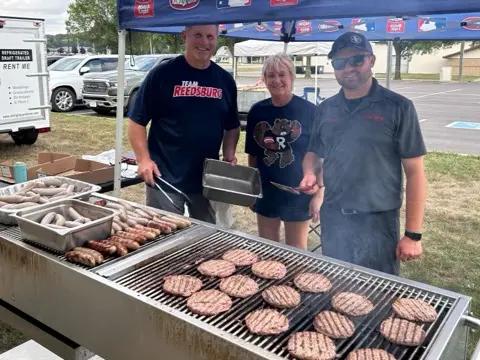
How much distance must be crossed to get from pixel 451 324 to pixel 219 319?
90cm

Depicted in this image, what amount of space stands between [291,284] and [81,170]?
329 centimetres

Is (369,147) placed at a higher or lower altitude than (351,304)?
higher

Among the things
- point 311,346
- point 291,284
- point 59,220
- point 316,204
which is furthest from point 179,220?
point 311,346

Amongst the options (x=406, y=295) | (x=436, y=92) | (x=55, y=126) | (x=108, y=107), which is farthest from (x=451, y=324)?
(x=436, y=92)

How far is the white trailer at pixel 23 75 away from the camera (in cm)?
798

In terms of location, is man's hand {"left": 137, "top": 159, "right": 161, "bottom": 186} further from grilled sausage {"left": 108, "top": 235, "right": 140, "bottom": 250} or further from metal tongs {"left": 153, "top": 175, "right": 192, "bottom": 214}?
grilled sausage {"left": 108, "top": 235, "right": 140, "bottom": 250}

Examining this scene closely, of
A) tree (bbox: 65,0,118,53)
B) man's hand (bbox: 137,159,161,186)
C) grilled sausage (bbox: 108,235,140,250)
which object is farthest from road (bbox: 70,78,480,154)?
tree (bbox: 65,0,118,53)

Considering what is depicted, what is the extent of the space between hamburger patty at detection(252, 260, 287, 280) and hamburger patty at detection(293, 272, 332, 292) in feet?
0.27

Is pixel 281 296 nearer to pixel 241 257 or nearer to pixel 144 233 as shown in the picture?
pixel 241 257

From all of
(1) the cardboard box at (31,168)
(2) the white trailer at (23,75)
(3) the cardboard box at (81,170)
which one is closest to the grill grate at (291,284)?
(3) the cardboard box at (81,170)

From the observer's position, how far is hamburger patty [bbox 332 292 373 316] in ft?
5.97

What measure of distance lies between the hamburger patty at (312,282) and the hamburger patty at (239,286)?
0.66 feet

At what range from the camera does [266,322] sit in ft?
5.67

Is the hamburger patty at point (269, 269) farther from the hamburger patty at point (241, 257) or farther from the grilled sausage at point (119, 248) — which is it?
the grilled sausage at point (119, 248)
